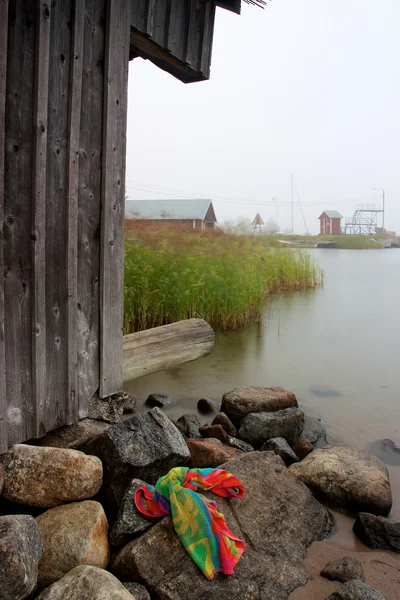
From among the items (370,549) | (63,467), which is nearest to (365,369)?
(370,549)

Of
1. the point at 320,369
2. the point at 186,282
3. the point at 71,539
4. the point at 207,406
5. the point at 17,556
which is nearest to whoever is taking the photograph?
the point at 17,556

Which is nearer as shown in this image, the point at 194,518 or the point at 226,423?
the point at 194,518

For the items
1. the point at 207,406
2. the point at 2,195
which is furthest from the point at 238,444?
the point at 2,195

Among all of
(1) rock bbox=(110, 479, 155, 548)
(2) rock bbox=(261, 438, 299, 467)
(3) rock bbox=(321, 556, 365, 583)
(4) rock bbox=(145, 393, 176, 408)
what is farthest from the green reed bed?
(3) rock bbox=(321, 556, 365, 583)

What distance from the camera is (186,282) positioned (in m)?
8.64

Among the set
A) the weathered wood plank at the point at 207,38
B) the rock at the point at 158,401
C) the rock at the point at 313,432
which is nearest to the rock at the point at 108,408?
the rock at the point at 158,401

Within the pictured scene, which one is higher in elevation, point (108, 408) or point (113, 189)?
point (113, 189)

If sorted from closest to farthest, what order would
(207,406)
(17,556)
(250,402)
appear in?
1. (17,556)
2. (250,402)
3. (207,406)

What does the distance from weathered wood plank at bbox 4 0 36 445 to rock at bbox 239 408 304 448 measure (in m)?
2.31

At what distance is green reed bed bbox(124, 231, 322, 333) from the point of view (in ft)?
25.8

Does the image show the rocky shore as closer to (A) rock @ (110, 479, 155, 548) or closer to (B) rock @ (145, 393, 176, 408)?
(A) rock @ (110, 479, 155, 548)

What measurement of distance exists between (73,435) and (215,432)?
157cm

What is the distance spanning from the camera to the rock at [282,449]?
4.24 metres

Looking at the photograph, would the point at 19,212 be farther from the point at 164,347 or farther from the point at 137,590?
the point at 164,347
